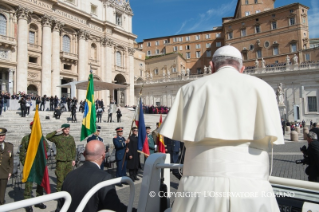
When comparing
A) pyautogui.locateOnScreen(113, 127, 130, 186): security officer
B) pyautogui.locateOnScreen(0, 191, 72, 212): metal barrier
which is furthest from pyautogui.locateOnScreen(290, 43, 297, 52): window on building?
pyautogui.locateOnScreen(0, 191, 72, 212): metal barrier

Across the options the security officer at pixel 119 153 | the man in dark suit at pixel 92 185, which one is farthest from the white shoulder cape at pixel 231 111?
the security officer at pixel 119 153

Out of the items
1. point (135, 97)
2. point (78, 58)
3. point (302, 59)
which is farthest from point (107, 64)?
point (302, 59)

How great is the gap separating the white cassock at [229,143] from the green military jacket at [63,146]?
16.9ft

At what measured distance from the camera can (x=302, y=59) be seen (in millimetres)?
42656

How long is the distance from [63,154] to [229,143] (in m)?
5.49

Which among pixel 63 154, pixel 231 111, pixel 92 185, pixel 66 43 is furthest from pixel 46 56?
pixel 231 111

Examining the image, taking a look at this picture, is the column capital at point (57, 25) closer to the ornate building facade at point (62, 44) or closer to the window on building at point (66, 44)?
the ornate building facade at point (62, 44)

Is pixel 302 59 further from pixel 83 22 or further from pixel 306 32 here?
pixel 83 22

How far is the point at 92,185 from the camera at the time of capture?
91.1 inches

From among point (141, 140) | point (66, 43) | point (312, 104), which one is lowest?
point (141, 140)

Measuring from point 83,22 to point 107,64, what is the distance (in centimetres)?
745

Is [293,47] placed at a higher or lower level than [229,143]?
higher

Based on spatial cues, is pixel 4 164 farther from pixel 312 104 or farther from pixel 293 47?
pixel 293 47

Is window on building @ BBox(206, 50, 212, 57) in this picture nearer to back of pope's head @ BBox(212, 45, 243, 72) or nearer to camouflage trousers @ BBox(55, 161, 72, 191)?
camouflage trousers @ BBox(55, 161, 72, 191)
